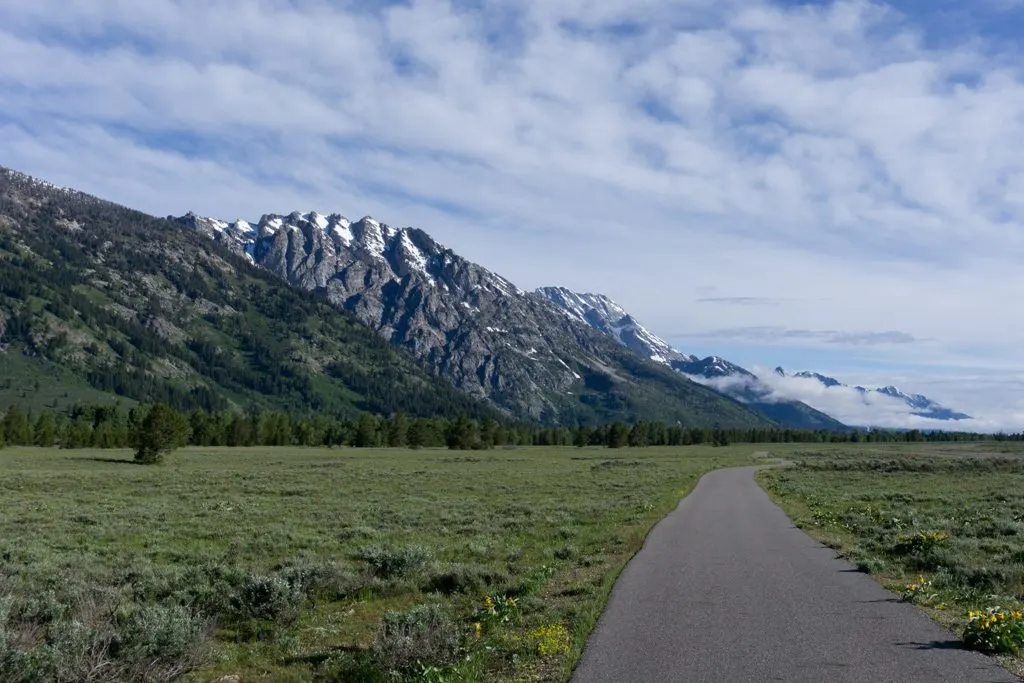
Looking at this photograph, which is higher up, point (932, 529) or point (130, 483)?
point (932, 529)

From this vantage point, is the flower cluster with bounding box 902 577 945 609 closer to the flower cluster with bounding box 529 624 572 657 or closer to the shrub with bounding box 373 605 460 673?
the flower cluster with bounding box 529 624 572 657

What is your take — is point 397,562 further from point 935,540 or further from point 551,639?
point 935,540

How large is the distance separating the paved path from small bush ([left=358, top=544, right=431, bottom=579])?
4660 millimetres

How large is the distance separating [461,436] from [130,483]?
97531 millimetres

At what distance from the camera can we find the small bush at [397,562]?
1554 centimetres

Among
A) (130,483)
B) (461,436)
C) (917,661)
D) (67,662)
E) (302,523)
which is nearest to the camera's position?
(67,662)

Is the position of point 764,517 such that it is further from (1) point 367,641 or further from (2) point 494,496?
(1) point 367,641

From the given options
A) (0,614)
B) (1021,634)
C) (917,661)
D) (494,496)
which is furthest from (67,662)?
(494,496)

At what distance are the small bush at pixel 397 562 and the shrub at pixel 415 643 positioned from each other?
5.06 metres

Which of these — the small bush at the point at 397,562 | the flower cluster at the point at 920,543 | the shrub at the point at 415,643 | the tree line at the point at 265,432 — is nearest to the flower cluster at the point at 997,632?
the shrub at the point at 415,643

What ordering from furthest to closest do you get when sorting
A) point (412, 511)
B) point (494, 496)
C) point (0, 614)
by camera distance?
Result: point (494, 496) → point (412, 511) → point (0, 614)

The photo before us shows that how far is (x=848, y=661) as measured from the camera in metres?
8.50

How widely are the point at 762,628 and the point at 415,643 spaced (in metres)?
4.87

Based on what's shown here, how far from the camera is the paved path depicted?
8.07m
